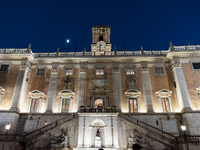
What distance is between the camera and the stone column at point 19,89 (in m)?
26.3

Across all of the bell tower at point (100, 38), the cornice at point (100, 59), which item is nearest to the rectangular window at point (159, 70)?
the cornice at point (100, 59)

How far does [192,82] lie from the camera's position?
27.4 metres

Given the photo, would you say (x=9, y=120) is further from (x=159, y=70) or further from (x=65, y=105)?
(x=159, y=70)

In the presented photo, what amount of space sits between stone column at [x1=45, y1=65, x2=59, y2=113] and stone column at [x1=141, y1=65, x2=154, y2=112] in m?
15.6

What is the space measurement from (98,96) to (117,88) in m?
3.60

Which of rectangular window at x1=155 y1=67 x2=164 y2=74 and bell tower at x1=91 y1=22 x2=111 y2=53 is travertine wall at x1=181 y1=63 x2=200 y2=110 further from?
bell tower at x1=91 y1=22 x2=111 y2=53

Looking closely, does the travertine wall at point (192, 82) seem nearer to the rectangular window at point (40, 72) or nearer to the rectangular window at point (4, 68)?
the rectangular window at point (40, 72)

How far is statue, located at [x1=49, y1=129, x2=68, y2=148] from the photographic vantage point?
808 inches

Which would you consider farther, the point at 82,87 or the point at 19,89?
the point at 82,87

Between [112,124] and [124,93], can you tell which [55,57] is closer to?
[124,93]

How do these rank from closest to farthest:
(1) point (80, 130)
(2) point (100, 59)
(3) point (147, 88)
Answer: (1) point (80, 130) → (3) point (147, 88) → (2) point (100, 59)

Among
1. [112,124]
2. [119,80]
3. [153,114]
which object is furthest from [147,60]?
[112,124]

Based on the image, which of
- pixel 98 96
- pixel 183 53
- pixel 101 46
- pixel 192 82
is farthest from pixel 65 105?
pixel 183 53

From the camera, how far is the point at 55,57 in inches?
1227
